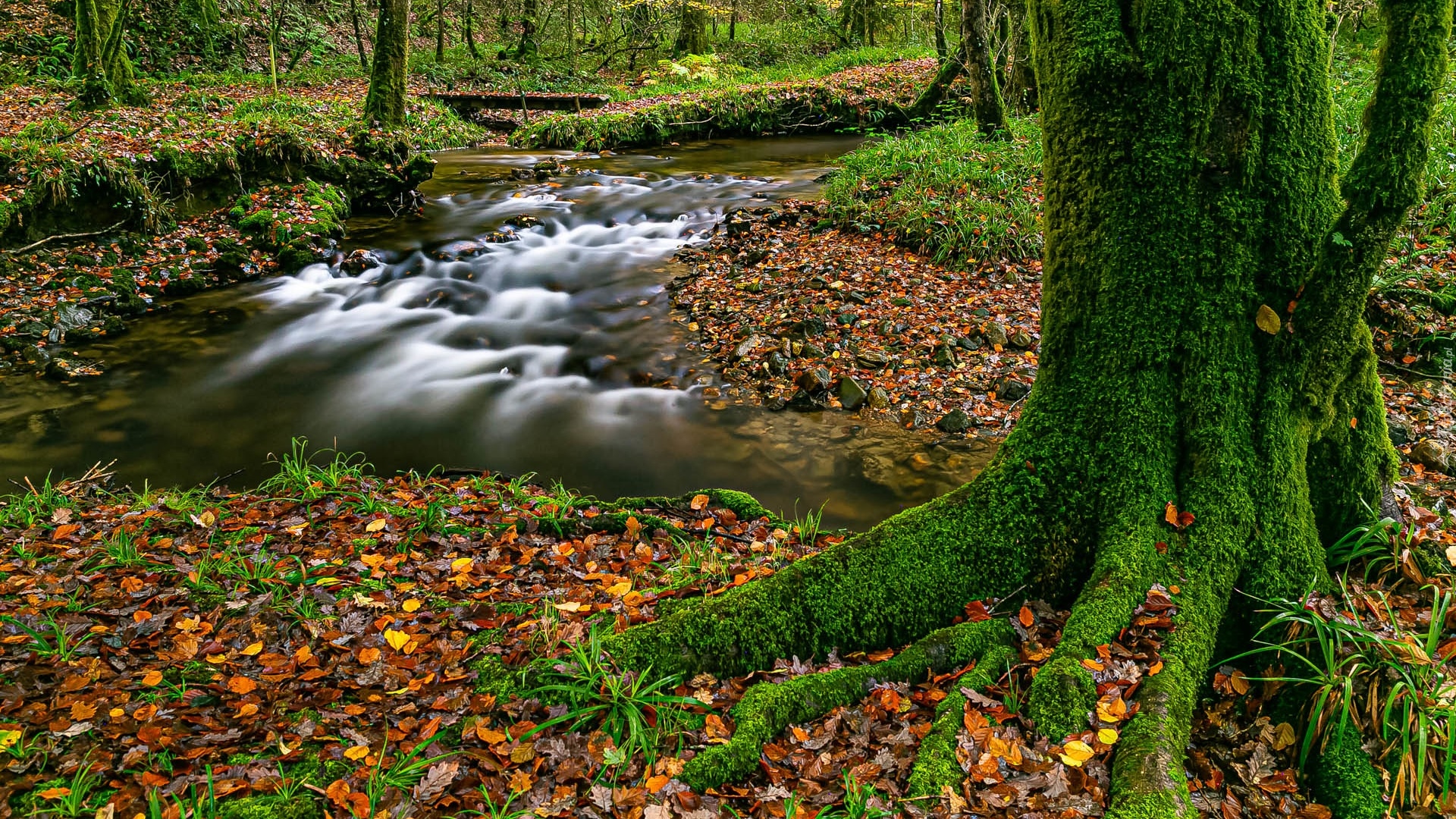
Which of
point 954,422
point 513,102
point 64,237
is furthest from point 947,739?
point 513,102

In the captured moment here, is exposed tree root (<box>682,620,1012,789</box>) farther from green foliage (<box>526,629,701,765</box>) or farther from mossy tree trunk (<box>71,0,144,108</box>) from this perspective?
mossy tree trunk (<box>71,0,144,108</box>)

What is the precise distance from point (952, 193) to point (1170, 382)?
6.99m

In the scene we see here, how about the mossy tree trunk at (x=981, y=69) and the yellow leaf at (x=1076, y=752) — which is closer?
the yellow leaf at (x=1076, y=752)

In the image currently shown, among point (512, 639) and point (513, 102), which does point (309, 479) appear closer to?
point (512, 639)

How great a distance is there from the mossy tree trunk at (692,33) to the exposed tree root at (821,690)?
80.5 feet

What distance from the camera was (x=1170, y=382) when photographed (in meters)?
2.99

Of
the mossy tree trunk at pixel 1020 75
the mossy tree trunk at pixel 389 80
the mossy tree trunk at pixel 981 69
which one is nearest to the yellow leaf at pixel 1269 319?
the mossy tree trunk at pixel 981 69

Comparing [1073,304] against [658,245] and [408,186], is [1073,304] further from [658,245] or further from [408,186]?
[408,186]

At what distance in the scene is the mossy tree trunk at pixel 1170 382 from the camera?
2699mm

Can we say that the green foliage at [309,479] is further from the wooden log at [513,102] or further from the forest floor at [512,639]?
the wooden log at [513,102]

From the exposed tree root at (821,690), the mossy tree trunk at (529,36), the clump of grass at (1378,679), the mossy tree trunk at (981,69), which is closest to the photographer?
the clump of grass at (1378,679)

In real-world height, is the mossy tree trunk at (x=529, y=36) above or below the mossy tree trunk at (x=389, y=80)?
above

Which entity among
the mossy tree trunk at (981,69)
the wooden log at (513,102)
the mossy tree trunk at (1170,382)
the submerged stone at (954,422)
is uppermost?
the wooden log at (513,102)

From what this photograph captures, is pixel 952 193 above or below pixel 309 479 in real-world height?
above
